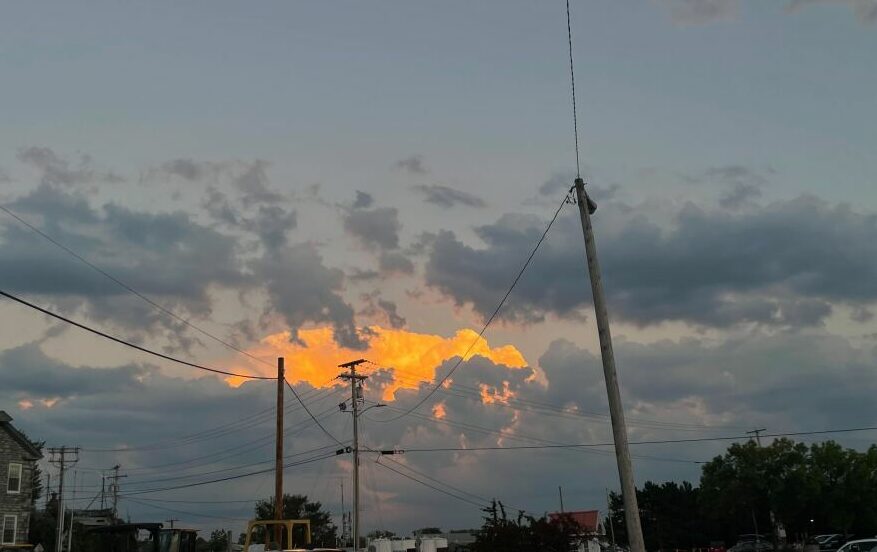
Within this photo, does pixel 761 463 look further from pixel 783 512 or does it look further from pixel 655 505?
pixel 655 505

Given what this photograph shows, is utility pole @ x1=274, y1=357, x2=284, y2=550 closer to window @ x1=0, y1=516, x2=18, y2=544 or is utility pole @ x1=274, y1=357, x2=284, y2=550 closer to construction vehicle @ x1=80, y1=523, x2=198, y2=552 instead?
construction vehicle @ x1=80, y1=523, x2=198, y2=552

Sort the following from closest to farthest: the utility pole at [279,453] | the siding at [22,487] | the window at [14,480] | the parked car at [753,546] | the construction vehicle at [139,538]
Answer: the construction vehicle at [139,538], the utility pole at [279,453], the siding at [22,487], the window at [14,480], the parked car at [753,546]

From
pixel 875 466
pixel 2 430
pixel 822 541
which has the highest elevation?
pixel 2 430

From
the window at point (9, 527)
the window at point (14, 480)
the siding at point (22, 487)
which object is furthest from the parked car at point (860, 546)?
the window at point (14, 480)

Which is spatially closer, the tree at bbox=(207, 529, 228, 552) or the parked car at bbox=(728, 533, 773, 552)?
the parked car at bbox=(728, 533, 773, 552)

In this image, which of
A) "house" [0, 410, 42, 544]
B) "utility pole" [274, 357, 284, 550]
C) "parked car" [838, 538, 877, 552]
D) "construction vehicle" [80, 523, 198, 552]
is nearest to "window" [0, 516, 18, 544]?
"house" [0, 410, 42, 544]

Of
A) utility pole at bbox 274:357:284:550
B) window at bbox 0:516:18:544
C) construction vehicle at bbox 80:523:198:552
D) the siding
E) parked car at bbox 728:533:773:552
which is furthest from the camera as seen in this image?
parked car at bbox 728:533:773:552

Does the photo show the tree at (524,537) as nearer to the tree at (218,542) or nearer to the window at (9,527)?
the window at (9,527)

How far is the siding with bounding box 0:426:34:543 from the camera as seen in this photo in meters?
54.1

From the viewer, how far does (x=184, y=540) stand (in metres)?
22.9

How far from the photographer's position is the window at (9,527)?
176 feet

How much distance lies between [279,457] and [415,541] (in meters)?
→ 31.9

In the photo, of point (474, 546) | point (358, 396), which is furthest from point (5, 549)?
point (358, 396)

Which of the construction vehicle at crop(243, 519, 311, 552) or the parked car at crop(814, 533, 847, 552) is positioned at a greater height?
the construction vehicle at crop(243, 519, 311, 552)
